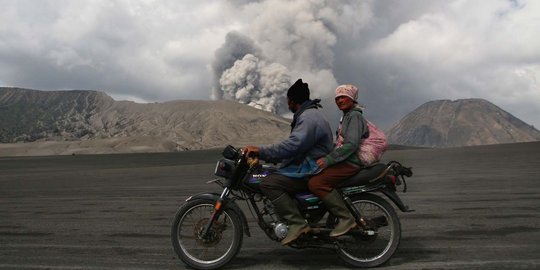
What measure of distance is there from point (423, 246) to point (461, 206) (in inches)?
187

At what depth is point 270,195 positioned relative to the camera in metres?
6.03

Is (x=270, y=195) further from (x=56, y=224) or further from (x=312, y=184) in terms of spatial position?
(x=56, y=224)

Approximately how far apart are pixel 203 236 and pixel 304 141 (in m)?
1.69

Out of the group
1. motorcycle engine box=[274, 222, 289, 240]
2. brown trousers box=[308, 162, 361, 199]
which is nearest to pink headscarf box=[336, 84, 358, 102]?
brown trousers box=[308, 162, 361, 199]

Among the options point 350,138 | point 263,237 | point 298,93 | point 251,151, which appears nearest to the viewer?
point 251,151

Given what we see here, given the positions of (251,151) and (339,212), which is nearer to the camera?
(251,151)

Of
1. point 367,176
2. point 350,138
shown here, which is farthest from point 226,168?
point 367,176

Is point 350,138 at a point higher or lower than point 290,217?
higher

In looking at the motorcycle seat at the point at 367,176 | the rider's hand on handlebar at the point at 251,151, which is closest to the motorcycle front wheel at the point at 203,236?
the rider's hand on handlebar at the point at 251,151

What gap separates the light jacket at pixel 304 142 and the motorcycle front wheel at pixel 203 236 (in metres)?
0.92

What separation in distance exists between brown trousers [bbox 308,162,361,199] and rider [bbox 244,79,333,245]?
4.3 inches

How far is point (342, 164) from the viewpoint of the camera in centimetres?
612

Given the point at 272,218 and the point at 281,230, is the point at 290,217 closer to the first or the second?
the point at 281,230

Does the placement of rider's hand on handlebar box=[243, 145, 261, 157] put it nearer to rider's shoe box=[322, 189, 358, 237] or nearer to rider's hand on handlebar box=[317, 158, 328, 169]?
rider's hand on handlebar box=[317, 158, 328, 169]
